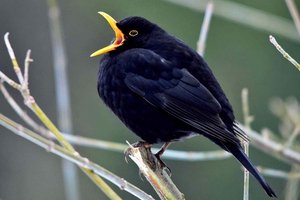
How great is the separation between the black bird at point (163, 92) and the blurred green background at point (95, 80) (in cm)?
706

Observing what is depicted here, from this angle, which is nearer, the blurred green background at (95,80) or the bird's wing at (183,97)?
the bird's wing at (183,97)

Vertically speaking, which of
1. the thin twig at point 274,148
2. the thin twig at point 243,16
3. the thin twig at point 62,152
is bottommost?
the thin twig at point 274,148

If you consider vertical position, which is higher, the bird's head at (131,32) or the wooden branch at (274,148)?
the bird's head at (131,32)

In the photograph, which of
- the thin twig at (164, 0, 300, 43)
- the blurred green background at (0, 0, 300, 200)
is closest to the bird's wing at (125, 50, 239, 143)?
the thin twig at (164, 0, 300, 43)

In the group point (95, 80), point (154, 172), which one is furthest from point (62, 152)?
point (95, 80)

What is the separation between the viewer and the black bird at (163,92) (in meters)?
5.18

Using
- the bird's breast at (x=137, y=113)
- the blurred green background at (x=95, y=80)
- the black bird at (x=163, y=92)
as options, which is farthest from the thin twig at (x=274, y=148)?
the blurred green background at (x=95, y=80)

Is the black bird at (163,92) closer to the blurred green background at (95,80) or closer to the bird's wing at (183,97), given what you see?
the bird's wing at (183,97)

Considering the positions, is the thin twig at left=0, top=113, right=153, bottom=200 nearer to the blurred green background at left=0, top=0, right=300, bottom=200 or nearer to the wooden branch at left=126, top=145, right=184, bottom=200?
the wooden branch at left=126, top=145, right=184, bottom=200

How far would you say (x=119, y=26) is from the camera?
573cm

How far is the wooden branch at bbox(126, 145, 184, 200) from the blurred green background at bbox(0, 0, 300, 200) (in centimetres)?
726

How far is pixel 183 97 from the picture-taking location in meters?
5.24

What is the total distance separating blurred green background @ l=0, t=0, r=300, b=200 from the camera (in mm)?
13188

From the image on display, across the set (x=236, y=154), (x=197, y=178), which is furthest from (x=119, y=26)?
(x=197, y=178)
